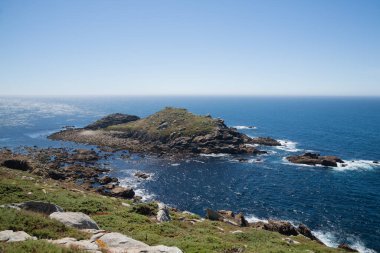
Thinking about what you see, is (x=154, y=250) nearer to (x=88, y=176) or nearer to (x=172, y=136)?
(x=88, y=176)

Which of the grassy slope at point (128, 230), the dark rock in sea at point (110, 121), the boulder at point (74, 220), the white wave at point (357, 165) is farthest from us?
the dark rock in sea at point (110, 121)

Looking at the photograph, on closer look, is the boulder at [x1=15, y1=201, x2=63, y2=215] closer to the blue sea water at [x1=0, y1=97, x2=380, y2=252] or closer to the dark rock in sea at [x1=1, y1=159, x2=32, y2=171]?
the blue sea water at [x1=0, y1=97, x2=380, y2=252]

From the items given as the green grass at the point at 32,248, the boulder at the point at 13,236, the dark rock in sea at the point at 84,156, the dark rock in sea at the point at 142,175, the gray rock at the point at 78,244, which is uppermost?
the green grass at the point at 32,248

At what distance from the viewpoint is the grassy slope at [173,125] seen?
134m

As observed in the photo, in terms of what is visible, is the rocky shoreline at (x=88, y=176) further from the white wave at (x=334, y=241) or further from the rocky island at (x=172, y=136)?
the rocky island at (x=172, y=136)

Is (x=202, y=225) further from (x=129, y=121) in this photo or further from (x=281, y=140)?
(x=129, y=121)

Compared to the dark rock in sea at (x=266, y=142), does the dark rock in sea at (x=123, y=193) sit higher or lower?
lower

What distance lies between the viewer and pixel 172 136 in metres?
133

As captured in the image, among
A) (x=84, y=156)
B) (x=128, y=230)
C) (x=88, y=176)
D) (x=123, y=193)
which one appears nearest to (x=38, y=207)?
(x=128, y=230)

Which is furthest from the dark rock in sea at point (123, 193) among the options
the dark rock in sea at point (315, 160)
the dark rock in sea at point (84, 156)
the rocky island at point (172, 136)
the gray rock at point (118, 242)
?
the dark rock in sea at point (315, 160)

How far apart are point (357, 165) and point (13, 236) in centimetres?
10186

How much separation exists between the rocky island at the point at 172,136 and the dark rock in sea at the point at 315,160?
1649cm

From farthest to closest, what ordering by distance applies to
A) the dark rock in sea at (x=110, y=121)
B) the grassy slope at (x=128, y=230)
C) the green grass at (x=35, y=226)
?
the dark rock in sea at (x=110, y=121), the grassy slope at (x=128, y=230), the green grass at (x=35, y=226)

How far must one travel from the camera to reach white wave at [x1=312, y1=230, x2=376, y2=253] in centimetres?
4597
